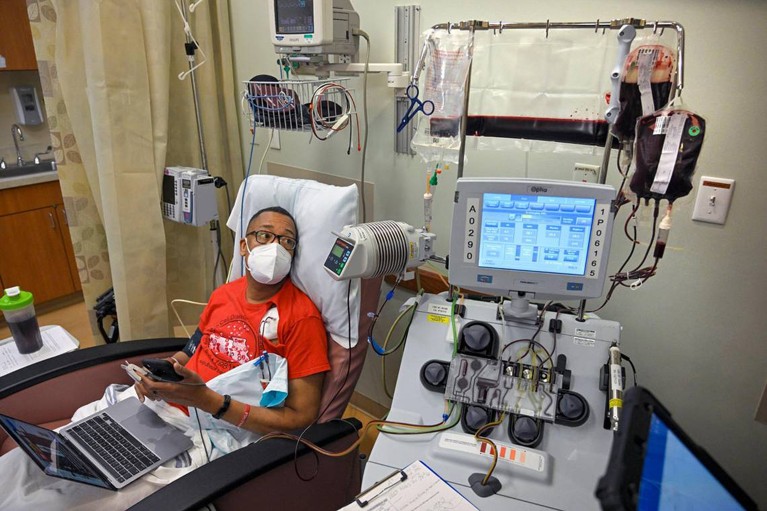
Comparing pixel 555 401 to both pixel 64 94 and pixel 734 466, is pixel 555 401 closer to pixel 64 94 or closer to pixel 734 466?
pixel 734 466

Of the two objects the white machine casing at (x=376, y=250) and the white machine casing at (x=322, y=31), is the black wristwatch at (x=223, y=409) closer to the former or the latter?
the white machine casing at (x=376, y=250)

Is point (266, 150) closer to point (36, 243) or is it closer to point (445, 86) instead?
point (445, 86)

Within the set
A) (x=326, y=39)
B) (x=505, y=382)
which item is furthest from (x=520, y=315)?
(x=326, y=39)

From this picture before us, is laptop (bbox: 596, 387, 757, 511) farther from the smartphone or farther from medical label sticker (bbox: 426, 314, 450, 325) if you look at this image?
the smartphone

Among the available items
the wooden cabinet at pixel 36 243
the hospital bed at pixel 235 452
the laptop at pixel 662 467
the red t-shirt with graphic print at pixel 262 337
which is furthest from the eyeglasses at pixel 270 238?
the wooden cabinet at pixel 36 243

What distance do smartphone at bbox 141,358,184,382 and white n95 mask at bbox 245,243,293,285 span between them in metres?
0.36

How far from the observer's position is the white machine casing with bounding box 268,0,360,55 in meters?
1.41

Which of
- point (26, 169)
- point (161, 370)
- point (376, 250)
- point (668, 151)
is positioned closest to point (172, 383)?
point (161, 370)

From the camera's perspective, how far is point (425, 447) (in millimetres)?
1068

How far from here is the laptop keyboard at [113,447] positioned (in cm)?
121

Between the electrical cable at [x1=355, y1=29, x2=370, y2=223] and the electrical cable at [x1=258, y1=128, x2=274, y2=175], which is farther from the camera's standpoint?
the electrical cable at [x1=258, y1=128, x2=274, y2=175]

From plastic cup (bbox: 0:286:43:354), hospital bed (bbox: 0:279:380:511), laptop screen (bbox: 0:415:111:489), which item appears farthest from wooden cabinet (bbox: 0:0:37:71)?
laptop screen (bbox: 0:415:111:489)

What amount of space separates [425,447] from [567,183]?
2.15 feet

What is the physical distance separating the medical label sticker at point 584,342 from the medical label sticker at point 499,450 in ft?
0.96
